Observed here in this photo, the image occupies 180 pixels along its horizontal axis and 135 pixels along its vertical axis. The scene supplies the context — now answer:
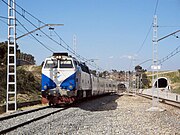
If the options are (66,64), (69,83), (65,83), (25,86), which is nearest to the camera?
(69,83)

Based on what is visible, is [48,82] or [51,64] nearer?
[48,82]

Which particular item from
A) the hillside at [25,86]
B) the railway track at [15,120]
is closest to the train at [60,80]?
the railway track at [15,120]

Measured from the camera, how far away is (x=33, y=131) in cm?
1269

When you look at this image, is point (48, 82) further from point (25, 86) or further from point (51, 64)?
point (25, 86)

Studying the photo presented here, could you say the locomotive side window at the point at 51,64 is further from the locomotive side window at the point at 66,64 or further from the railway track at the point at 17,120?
the railway track at the point at 17,120

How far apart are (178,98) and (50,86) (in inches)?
900

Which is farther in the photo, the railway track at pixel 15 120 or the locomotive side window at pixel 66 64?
the locomotive side window at pixel 66 64

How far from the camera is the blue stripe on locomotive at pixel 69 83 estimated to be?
80.4 feet

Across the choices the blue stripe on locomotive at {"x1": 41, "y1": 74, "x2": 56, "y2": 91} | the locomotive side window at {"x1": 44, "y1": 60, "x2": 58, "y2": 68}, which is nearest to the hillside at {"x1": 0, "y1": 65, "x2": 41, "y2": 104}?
the locomotive side window at {"x1": 44, "y1": 60, "x2": 58, "y2": 68}

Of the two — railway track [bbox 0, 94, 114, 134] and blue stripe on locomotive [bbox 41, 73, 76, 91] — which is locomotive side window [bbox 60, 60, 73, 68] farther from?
railway track [bbox 0, 94, 114, 134]

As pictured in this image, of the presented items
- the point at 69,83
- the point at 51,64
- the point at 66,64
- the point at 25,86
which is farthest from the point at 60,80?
the point at 25,86

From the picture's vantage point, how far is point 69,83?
24.6 m

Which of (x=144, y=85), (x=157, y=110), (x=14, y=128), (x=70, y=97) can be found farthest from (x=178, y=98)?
(x=144, y=85)

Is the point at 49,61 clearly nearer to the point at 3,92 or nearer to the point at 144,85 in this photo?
the point at 3,92
